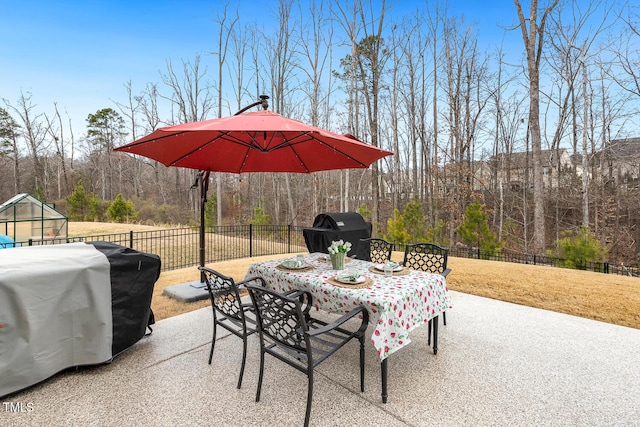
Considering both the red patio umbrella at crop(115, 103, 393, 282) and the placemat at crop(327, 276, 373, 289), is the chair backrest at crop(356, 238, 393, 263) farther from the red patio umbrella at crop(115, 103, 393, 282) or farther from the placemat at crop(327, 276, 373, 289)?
the placemat at crop(327, 276, 373, 289)

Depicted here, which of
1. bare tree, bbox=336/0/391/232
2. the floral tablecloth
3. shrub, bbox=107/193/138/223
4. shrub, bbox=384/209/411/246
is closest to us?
the floral tablecloth

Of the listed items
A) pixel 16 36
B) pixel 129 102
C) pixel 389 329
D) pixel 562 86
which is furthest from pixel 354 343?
pixel 16 36

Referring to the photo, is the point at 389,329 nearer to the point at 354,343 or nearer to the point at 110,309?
the point at 354,343

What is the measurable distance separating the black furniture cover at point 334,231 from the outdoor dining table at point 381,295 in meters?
2.03

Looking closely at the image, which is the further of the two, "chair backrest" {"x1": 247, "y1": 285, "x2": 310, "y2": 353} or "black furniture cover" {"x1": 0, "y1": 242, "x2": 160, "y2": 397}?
"black furniture cover" {"x1": 0, "y1": 242, "x2": 160, "y2": 397}

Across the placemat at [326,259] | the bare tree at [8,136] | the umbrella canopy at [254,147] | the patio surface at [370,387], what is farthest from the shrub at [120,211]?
the placemat at [326,259]

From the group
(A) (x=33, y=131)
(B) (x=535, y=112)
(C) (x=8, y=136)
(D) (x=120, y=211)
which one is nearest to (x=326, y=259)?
(B) (x=535, y=112)

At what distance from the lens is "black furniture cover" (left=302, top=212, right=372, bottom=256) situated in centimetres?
508

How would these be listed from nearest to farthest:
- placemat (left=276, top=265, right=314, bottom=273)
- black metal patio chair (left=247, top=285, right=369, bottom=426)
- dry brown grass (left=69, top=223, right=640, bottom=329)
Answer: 1. black metal patio chair (left=247, top=285, right=369, bottom=426)
2. placemat (left=276, top=265, right=314, bottom=273)
3. dry brown grass (left=69, top=223, right=640, bottom=329)

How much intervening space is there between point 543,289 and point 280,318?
4373 mm

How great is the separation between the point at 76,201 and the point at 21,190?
28.3ft

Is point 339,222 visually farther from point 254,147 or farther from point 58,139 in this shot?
point 58,139

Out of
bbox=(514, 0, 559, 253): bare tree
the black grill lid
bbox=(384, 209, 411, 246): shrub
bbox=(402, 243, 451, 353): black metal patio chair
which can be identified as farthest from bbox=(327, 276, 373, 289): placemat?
bbox=(514, 0, 559, 253): bare tree

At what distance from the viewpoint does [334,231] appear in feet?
16.5
